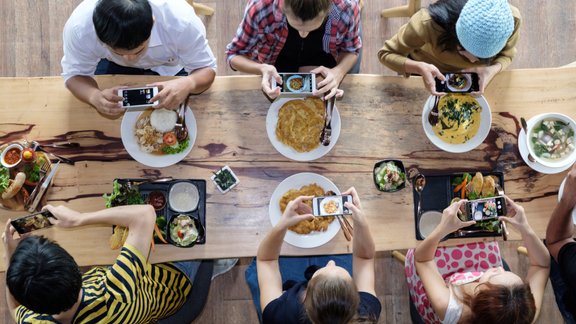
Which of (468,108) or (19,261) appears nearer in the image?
(19,261)

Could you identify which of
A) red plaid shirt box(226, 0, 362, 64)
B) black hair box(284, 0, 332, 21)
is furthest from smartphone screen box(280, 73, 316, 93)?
red plaid shirt box(226, 0, 362, 64)

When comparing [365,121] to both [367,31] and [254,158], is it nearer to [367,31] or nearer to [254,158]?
[254,158]

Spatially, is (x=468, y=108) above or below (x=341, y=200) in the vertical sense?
above

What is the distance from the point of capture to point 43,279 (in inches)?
68.7

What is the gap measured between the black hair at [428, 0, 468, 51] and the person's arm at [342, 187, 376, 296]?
0.85 meters

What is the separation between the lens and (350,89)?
2.34 m

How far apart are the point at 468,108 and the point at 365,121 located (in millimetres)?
504

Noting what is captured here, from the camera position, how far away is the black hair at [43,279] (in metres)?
1.74

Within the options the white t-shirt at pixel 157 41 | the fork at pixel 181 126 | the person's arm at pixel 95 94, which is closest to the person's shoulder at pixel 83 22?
the white t-shirt at pixel 157 41

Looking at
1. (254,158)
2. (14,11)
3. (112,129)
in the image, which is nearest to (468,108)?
(254,158)

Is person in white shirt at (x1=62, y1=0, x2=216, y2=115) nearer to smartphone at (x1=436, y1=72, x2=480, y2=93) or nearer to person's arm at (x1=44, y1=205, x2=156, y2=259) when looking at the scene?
person's arm at (x1=44, y1=205, x2=156, y2=259)

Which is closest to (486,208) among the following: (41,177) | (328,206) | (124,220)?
(328,206)

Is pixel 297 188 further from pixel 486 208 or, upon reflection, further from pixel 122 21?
pixel 122 21

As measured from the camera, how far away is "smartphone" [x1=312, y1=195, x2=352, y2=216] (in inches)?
80.2
